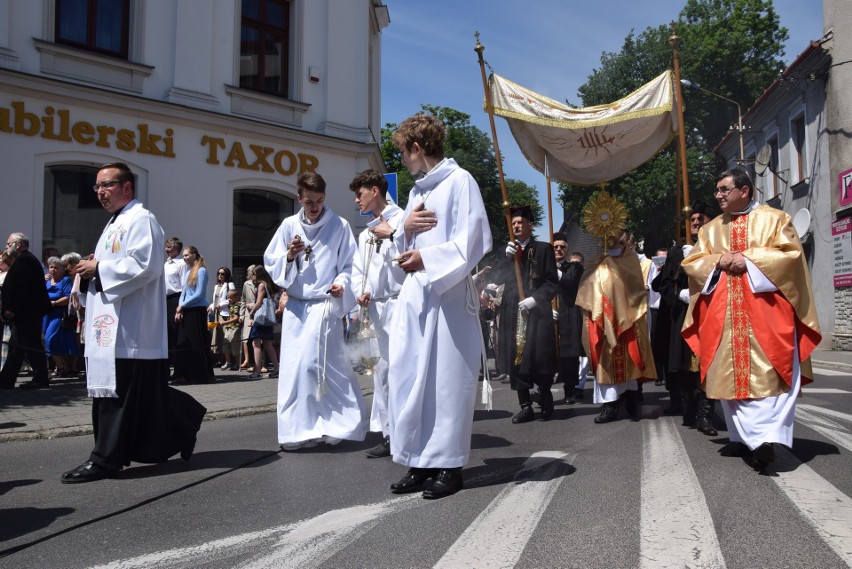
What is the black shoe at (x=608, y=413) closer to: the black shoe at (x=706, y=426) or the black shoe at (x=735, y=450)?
the black shoe at (x=706, y=426)

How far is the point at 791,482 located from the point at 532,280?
3.52m

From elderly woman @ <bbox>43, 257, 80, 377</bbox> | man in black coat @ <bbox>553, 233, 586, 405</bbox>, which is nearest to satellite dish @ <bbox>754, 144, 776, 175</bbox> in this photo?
man in black coat @ <bbox>553, 233, 586, 405</bbox>

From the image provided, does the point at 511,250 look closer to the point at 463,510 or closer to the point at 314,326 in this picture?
the point at 314,326

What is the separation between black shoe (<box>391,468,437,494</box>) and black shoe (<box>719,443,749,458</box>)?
228 cm

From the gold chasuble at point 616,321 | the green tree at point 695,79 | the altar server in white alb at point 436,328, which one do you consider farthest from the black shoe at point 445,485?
the green tree at point 695,79

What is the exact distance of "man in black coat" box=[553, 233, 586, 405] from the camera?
8.55 m

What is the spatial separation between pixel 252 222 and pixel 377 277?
11144mm

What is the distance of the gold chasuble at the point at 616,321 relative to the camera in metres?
7.53

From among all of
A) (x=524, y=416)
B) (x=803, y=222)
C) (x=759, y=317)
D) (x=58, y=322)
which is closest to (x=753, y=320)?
(x=759, y=317)

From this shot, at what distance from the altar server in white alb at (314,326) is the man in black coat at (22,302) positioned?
197 inches

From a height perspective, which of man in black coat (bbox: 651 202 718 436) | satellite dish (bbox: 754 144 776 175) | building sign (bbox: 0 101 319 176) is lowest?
man in black coat (bbox: 651 202 718 436)

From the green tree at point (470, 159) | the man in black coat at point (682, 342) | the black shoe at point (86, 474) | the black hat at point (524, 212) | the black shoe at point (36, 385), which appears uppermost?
the green tree at point (470, 159)

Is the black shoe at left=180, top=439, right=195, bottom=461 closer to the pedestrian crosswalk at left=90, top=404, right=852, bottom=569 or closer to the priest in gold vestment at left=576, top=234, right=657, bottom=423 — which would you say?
the pedestrian crosswalk at left=90, top=404, right=852, bottom=569

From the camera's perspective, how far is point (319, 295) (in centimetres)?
638
